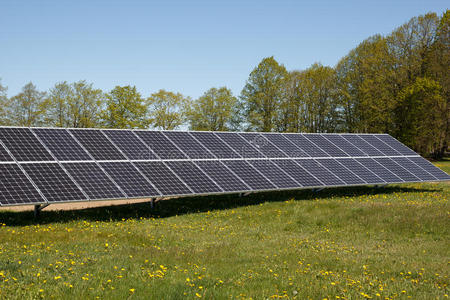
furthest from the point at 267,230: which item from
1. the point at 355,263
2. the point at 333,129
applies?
the point at 333,129

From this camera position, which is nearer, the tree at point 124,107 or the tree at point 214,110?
the tree at point 124,107

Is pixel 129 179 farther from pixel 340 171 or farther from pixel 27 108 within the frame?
pixel 27 108

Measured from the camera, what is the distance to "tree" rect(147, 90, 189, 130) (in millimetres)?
73500

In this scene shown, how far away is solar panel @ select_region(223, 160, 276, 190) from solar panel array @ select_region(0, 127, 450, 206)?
6cm

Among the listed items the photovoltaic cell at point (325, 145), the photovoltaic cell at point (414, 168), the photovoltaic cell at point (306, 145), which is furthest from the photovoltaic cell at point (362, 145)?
the photovoltaic cell at point (306, 145)

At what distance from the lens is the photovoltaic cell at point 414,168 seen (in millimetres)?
27266

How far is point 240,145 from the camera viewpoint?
26.2 meters

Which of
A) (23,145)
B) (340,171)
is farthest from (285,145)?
(23,145)

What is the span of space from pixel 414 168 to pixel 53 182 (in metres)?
23.7

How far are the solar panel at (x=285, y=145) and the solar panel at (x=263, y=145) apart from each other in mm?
486

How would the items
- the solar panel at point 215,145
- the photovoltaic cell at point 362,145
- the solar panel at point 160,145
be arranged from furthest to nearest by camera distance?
the photovoltaic cell at point 362,145 → the solar panel at point 215,145 → the solar panel at point 160,145

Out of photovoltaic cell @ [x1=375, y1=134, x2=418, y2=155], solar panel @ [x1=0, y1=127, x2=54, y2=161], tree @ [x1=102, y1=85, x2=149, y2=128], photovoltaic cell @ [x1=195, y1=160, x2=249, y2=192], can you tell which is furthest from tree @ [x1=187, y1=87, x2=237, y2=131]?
solar panel @ [x1=0, y1=127, x2=54, y2=161]

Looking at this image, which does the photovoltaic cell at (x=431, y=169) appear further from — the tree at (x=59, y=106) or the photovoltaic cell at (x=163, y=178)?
the tree at (x=59, y=106)

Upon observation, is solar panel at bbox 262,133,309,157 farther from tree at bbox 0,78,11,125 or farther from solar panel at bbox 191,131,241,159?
tree at bbox 0,78,11,125
